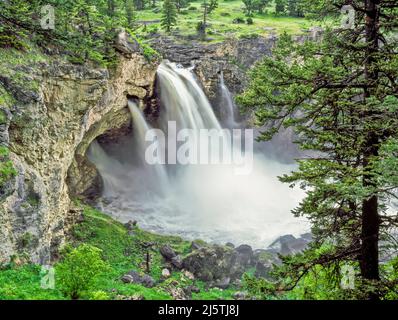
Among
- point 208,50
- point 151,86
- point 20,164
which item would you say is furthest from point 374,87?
point 208,50

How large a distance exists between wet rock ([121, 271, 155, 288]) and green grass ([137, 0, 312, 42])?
28.3m

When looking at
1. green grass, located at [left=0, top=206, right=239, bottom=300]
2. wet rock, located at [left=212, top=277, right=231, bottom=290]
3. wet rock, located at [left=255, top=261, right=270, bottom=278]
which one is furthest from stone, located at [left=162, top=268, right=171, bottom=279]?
wet rock, located at [left=255, top=261, right=270, bottom=278]

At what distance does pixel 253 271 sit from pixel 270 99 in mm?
13771

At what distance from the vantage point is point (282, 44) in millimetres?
7887

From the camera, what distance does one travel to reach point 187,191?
30.0 meters

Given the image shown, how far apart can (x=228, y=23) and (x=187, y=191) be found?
30.4m

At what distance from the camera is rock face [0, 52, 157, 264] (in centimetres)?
1195

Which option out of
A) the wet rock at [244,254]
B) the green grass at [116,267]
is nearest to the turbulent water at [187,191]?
the wet rock at [244,254]

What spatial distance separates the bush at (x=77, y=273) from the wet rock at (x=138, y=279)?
6092 mm

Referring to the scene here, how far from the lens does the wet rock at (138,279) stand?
15317mm

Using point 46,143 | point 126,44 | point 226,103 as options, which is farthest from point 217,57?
point 46,143

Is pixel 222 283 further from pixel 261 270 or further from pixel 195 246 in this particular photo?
pixel 195 246

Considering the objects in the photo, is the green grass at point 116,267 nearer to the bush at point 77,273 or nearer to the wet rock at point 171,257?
the bush at point 77,273
